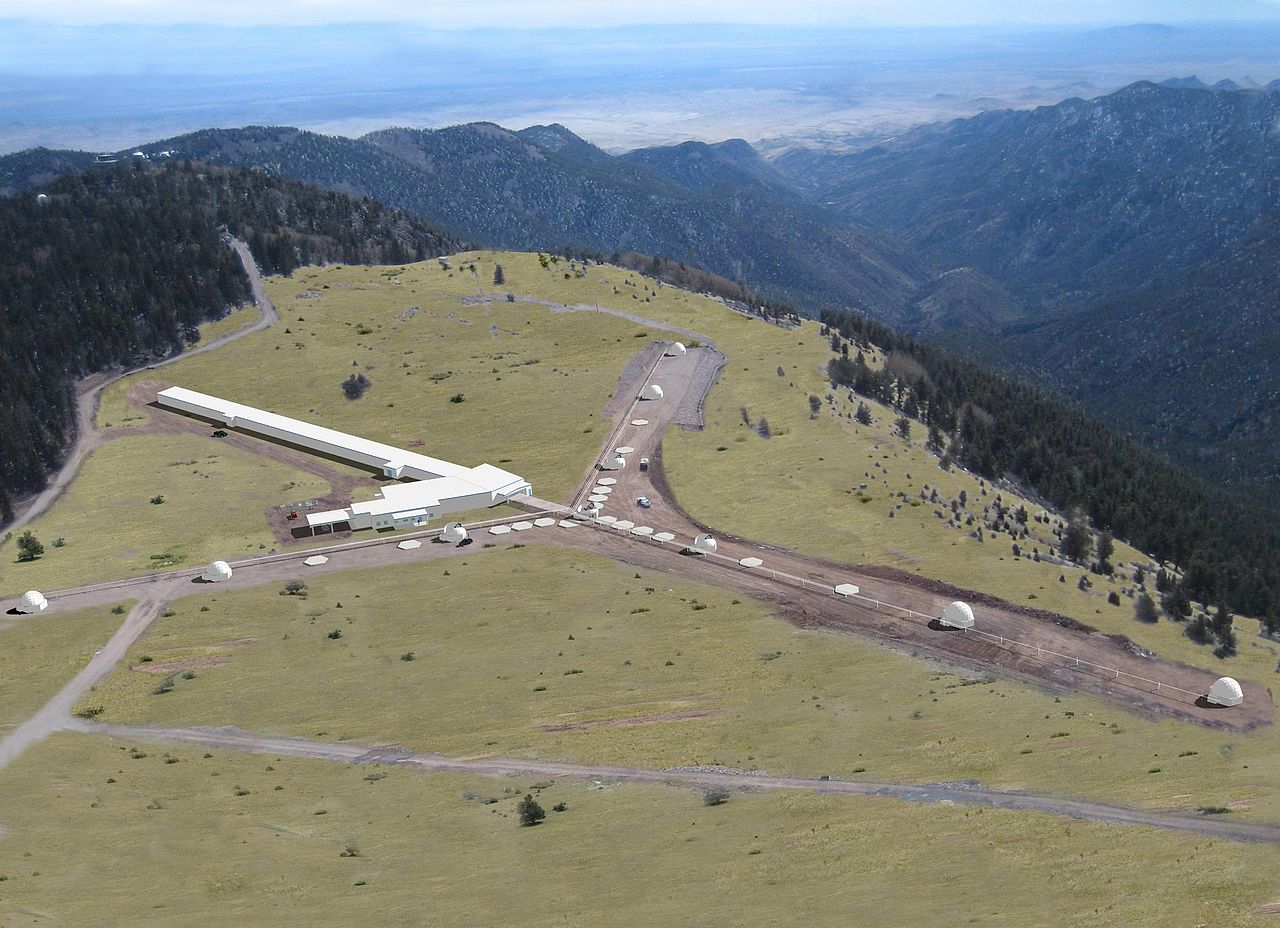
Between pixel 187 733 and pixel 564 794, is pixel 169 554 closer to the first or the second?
pixel 187 733

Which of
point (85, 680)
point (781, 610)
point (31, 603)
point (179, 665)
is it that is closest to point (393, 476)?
point (31, 603)

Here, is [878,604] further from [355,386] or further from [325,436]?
[355,386]

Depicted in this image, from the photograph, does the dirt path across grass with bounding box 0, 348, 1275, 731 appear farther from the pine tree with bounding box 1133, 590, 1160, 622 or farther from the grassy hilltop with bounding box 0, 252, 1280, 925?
the pine tree with bounding box 1133, 590, 1160, 622

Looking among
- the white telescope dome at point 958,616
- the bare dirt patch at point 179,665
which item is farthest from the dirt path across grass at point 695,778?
the white telescope dome at point 958,616

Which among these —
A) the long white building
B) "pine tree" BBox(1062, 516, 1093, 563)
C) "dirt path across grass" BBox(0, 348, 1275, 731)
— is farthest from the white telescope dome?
the long white building

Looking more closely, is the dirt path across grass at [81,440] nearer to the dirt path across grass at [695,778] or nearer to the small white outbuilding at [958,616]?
the dirt path across grass at [695,778]

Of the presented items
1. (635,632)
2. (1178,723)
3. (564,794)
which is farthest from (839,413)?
(564,794)
